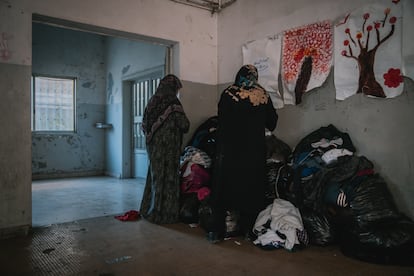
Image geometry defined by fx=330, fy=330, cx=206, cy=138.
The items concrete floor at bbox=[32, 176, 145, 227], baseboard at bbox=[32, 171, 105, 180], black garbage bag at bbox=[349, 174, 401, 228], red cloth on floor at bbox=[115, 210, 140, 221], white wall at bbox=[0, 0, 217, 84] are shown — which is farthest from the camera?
baseboard at bbox=[32, 171, 105, 180]

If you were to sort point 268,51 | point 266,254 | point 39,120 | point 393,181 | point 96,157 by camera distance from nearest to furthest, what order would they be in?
point 266,254, point 393,181, point 268,51, point 39,120, point 96,157

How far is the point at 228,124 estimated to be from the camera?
2.81 meters

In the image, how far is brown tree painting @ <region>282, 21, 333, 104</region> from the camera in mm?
3254

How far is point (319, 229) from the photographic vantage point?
272 centimetres

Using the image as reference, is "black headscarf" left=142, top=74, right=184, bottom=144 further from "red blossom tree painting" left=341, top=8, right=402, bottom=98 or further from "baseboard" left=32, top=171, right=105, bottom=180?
"baseboard" left=32, top=171, right=105, bottom=180

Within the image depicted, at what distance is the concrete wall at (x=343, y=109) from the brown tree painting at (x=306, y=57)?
9cm

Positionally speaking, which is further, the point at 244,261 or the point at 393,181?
the point at 393,181

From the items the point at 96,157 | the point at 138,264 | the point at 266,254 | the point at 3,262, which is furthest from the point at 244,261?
the point at 96,157

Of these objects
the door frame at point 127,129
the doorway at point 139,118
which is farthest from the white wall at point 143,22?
the door frame at point 127,129

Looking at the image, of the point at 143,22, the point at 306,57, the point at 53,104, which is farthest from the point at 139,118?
the point at 306,57

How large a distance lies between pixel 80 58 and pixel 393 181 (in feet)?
22.4

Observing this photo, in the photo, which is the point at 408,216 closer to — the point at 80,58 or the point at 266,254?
the point at 266,254

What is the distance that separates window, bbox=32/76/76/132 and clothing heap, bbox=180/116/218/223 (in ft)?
14.4

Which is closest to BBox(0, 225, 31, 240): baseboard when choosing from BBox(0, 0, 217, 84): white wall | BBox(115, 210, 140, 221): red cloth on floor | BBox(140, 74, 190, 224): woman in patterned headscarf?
BBox(115, 210, 140, 221): red cloth on floor
